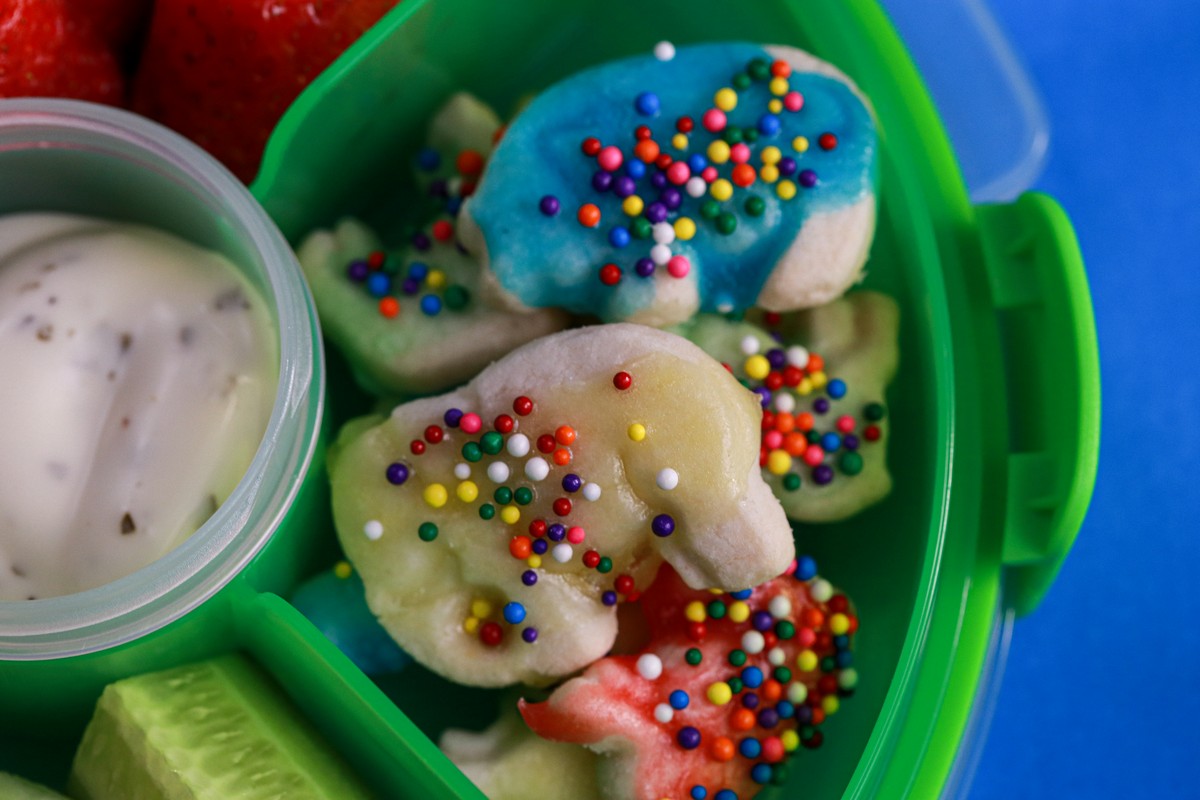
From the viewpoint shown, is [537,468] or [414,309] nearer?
[537,468]

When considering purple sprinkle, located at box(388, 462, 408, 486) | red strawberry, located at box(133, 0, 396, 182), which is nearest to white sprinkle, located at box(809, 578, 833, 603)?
purple sprinkle, located at box(388, 462, 408, 486)

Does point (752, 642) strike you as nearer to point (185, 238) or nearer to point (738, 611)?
point (738, 611)

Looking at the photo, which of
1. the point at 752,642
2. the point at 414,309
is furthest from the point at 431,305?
the point at 752,642

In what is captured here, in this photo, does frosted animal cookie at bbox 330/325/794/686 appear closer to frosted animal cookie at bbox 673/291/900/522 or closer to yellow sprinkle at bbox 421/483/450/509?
yellow sprinkle at bbox 421/483/450/509

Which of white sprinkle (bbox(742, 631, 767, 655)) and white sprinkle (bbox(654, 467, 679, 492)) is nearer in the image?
white sprinkle (bbox(654, 467, 679, 492))

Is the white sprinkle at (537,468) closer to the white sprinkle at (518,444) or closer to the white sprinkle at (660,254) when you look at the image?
the white sprinkle at (518,444)
